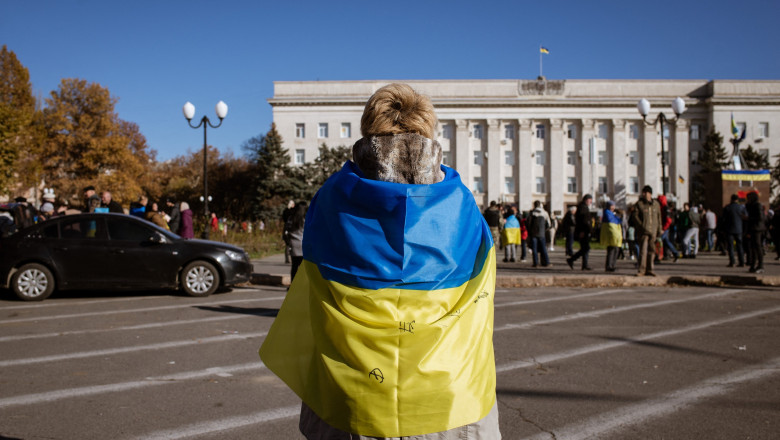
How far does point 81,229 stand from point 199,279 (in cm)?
236

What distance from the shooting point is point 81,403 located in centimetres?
480

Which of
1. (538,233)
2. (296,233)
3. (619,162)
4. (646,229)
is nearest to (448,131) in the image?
(619,162)

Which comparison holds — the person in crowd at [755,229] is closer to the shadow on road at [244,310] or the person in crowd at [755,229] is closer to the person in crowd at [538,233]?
the person in crowd at [538,233]

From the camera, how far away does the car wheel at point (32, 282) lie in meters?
11.0

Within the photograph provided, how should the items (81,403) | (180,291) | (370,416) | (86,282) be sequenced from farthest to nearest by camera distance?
(180,291)
(86,282)
(81,403)
(370,416)

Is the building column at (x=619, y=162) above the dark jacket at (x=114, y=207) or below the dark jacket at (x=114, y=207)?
above

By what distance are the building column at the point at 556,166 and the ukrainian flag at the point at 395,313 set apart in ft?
251

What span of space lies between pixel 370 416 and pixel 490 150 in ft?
254

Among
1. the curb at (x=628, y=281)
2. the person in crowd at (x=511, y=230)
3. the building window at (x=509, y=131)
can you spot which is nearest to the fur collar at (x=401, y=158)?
the curb at (x=628, y=281)

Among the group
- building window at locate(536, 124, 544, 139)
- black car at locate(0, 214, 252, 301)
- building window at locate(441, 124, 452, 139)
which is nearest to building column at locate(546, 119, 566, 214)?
building window at locate(536, 124, 544, 139)

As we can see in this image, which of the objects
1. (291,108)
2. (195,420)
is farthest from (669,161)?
(195,420)

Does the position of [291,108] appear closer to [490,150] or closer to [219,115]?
[490,150]

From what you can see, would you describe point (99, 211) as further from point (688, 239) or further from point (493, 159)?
point (493, 159)

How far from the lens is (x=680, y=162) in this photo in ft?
249
